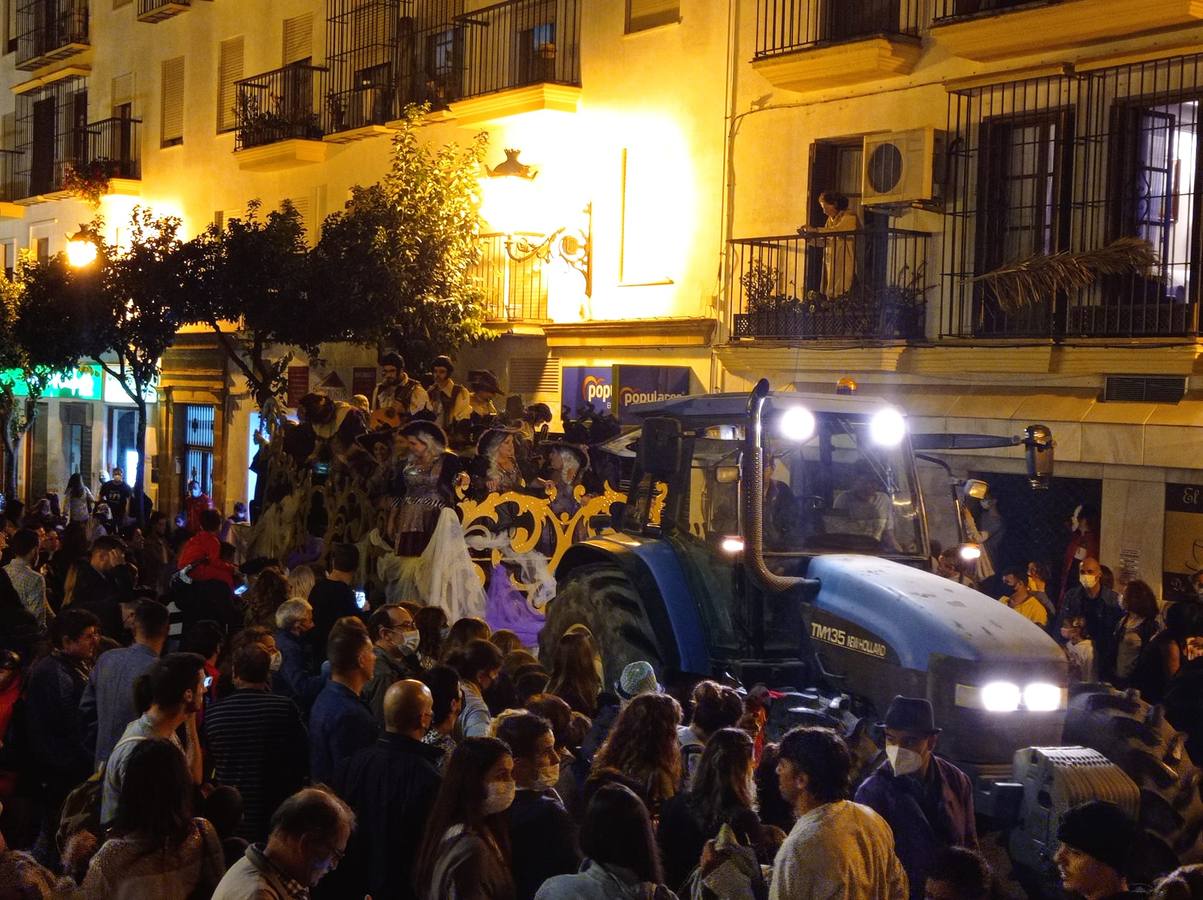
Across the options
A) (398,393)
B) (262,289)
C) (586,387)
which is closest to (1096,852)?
(398,393)

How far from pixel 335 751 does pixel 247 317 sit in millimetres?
17697

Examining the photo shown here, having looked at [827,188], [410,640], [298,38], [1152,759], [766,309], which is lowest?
[1152,759]

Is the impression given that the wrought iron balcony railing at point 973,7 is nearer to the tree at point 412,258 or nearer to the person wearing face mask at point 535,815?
the tree at point 412,258

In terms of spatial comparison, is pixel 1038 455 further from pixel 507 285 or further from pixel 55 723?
pixel 507 285

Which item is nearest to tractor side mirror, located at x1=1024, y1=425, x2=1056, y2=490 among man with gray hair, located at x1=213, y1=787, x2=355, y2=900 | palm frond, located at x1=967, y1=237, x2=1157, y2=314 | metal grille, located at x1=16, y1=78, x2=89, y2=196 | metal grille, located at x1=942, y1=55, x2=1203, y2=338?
man with gray hair, located at x1=213, y1=787, x2=355, y2=900

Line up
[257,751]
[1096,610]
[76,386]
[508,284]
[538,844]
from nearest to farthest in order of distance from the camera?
[538,844]
[257,751]
[1096,610]
[508,284]
[76,386]

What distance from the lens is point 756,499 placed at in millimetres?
8828

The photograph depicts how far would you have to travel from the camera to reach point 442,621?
8.85m

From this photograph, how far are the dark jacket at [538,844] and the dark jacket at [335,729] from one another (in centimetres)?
120

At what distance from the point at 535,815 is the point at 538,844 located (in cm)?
10

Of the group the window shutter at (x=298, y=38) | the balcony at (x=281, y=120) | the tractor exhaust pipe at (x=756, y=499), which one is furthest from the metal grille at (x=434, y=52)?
the tractor exhaust pipe at (x=756, y=499)

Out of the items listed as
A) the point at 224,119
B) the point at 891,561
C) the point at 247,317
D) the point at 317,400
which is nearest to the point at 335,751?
the point at 891,561

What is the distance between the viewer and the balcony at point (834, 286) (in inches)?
667

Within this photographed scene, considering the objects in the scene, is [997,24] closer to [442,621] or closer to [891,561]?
[891,561]
